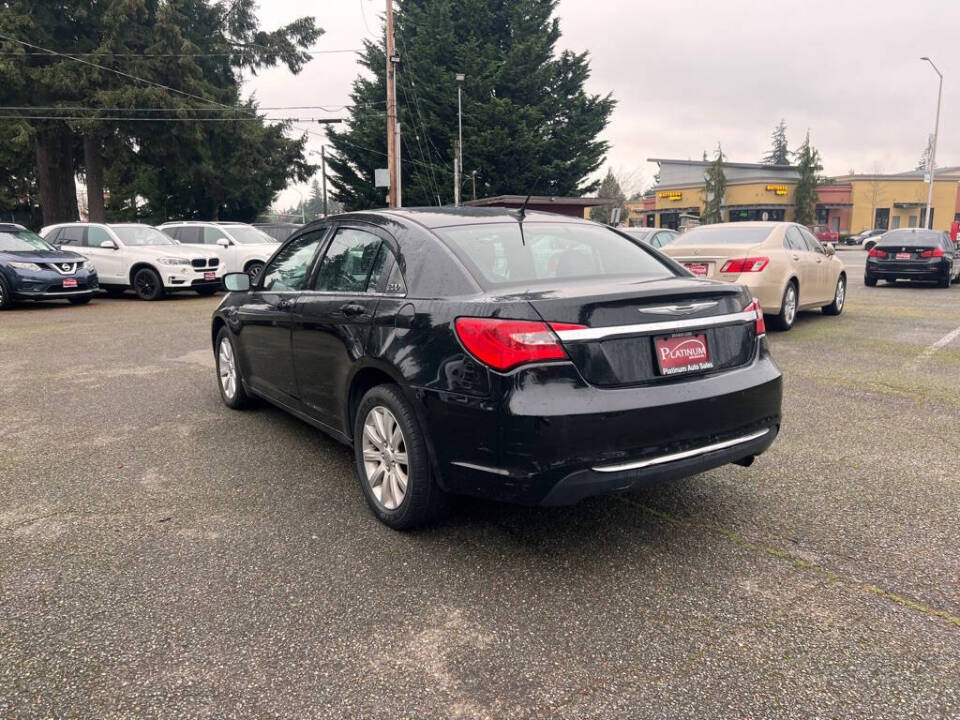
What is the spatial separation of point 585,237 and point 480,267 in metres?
0.92

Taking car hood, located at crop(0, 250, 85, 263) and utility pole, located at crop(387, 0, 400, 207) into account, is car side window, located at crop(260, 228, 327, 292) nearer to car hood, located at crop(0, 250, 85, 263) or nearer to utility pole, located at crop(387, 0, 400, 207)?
car hood, located at crop(0, 250, 85, 263)

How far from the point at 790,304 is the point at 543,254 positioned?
7203mm

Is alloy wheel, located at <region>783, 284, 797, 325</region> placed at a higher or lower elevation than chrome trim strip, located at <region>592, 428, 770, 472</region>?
higher

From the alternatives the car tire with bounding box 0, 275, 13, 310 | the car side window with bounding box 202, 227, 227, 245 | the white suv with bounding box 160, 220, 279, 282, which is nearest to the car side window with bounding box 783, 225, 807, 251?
the white suv with bounding box 160, 220, 279, 282

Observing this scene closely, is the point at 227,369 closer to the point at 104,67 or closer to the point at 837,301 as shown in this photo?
the point at 837,301

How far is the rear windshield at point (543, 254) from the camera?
11.4 ft

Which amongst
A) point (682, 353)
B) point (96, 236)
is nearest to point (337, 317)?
point (682, 353)

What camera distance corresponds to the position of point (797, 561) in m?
3.16

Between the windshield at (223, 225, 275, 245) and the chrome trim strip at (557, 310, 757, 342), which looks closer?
the chrome trim strip at (557, 310, 757, 342)

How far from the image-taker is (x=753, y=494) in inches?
155

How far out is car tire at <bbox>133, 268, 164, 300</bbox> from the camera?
50.2 ft

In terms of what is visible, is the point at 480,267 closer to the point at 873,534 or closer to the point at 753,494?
the point at 753,494

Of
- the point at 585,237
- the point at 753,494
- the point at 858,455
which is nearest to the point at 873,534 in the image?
the point at 753,494

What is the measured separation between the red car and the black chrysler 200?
60527 millimetres
